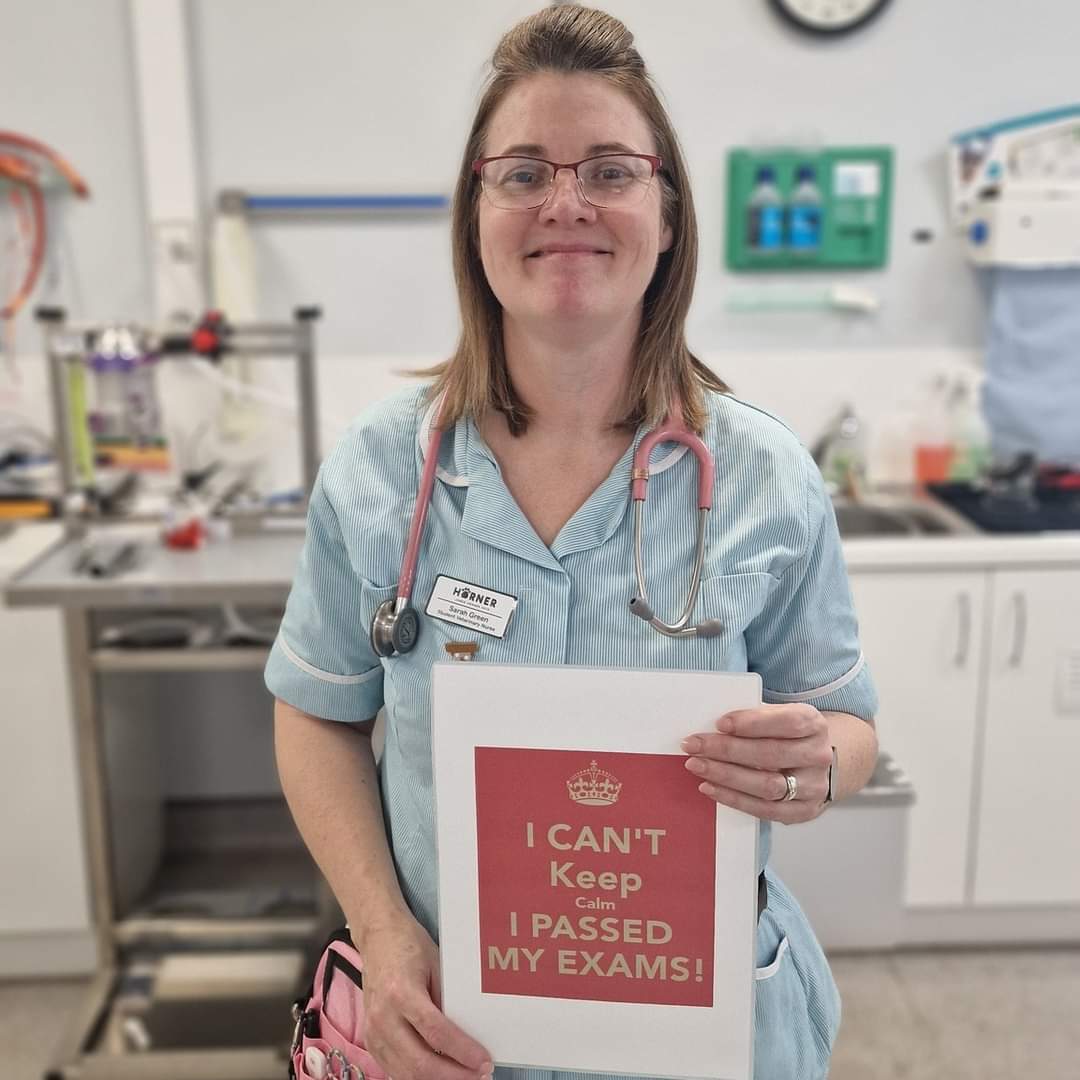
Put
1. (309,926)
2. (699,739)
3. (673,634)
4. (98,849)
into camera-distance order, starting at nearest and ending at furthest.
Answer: (699,739), (673,634), (98,849), (309,926)

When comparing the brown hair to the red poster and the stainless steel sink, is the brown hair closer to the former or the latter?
the red poster

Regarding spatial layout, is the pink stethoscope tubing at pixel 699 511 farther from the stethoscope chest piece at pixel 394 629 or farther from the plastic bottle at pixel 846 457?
the plastic bottle at pixel 846 457

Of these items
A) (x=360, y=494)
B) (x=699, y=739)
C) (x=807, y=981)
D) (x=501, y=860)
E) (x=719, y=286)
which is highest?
(x=719, y=286)

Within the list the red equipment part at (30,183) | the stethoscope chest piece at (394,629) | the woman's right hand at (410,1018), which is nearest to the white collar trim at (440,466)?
the stethoscope chest piece at (394,629)

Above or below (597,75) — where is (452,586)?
below

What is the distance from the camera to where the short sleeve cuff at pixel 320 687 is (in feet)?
3.64

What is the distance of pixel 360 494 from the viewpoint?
3.54 ft

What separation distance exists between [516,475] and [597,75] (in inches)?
13.5

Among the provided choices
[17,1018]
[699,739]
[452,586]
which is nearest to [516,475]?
[452,586]

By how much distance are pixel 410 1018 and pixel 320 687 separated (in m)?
0.30

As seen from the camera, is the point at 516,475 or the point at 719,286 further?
the point at 719,286

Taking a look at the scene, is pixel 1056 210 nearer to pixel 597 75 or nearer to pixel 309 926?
pixel 597 75

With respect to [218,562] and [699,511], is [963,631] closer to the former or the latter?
[218,562]

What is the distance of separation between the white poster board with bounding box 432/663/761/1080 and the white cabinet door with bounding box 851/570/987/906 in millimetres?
1538
